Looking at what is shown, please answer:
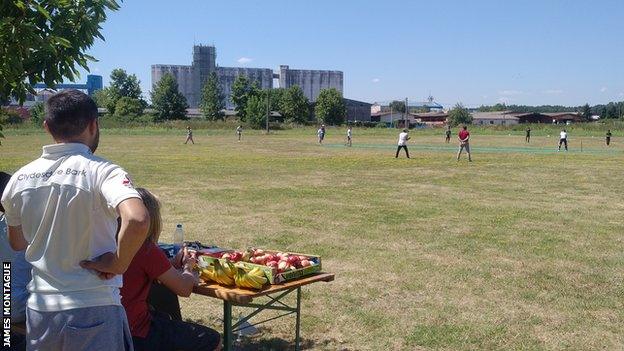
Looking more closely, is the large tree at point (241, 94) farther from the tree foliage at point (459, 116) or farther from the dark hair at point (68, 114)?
the dark hair at point (68, 114)

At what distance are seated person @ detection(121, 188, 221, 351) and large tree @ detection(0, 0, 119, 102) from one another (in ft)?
3.86

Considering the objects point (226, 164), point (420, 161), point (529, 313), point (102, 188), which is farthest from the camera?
point (420, 161)

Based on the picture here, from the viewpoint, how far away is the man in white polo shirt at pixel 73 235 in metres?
2.79

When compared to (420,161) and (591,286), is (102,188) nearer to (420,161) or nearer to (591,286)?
(591,286)

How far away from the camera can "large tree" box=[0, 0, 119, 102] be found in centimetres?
404

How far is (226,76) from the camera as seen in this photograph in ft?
598

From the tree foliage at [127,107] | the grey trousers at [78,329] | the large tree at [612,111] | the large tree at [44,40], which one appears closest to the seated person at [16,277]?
the large tree at [44,40]

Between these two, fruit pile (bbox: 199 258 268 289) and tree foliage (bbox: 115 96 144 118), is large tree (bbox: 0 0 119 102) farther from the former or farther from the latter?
tree foliage (bbox: 115 96 144 118)

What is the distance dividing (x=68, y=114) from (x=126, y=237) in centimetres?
63

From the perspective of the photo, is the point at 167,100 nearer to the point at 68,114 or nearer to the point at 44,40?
the point at 44,40

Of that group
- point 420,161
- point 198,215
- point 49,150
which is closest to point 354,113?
point 420,161

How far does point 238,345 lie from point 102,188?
346cm

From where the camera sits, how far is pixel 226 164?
89.5 feet

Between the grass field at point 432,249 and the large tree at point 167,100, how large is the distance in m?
90.1
